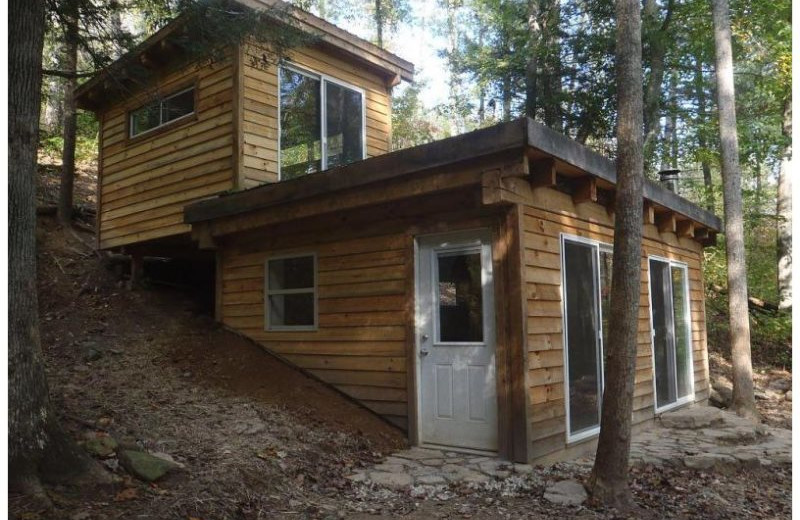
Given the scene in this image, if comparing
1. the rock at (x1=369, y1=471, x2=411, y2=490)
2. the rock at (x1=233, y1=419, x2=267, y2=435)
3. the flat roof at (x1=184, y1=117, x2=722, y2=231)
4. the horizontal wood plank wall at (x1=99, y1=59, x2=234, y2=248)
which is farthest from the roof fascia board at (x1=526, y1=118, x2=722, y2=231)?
the horizontal wood plank wall at (x1=99, y1=59, x2=234, y2=248)

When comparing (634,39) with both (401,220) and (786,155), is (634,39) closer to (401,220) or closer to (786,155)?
(401,220)

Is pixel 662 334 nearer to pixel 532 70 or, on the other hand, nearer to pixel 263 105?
pixel 263 105

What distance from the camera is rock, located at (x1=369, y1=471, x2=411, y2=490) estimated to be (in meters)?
4.70

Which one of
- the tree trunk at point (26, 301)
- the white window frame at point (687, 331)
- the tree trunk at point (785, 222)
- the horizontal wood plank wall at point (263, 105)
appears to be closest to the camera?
the tree trunk at point (26, 301)

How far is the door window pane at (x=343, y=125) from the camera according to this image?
8773mm

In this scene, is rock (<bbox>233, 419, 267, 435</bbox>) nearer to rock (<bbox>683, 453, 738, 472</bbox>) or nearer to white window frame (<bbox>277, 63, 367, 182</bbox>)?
white window frame (<bbox>277, 63, 367, 182</bbox>)

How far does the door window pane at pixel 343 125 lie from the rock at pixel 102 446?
5148 mm

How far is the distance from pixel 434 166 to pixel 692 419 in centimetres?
453

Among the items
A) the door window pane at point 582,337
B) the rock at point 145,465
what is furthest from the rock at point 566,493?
the rock at point 145,465

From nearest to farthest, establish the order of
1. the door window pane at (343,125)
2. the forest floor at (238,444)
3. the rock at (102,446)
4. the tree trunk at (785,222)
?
1. the forest floor at (238,444)
2. the rock at (102,446)
3. the door window pane at (343,125)
4. the tree trunk at (785,222)

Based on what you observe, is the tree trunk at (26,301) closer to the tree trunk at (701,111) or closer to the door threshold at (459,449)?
the door threshold at (459,449)

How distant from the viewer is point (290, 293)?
709 cm

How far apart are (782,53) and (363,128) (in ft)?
26.7

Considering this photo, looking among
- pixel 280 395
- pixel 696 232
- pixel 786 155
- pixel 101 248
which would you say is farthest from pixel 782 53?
pixel 101 248
